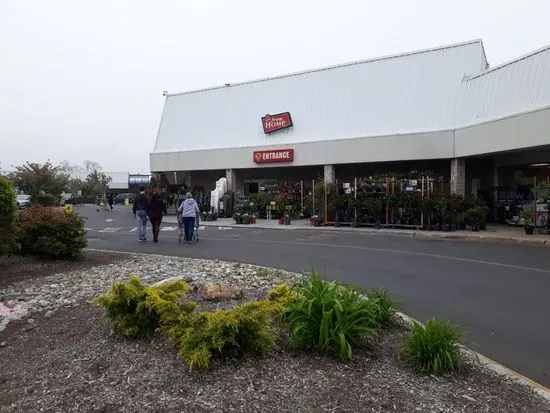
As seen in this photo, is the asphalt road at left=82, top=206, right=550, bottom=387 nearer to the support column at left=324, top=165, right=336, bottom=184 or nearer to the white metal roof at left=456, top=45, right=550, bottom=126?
the white metal roof at left=456, top=45, right=550, bottom=126

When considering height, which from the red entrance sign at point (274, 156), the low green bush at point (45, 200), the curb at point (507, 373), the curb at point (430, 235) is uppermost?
the red entrance sign at point (274, 156)

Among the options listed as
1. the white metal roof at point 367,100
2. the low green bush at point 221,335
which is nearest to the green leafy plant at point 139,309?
the low green bush at point 221,335

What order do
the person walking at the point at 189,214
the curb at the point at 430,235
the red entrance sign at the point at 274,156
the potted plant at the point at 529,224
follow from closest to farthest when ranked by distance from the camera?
the person walking at the point at 189,214
the curb at the point at 430,235
the potted plant at the point at 529,224
the red entrance sign at the point at 274,156

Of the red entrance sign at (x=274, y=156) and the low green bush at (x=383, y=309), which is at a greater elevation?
the red entrance sign at (x=274, y=156)

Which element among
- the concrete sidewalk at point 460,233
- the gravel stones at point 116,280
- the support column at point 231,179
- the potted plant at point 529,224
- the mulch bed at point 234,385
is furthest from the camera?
the support column at point 231,179

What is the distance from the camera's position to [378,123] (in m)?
25.4

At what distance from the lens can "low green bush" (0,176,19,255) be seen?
8695mm

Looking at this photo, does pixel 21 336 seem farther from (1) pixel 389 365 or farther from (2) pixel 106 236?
(2) pixel 106 236

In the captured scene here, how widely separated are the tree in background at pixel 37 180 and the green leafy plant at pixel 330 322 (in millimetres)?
51882

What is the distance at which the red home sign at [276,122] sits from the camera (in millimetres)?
28875

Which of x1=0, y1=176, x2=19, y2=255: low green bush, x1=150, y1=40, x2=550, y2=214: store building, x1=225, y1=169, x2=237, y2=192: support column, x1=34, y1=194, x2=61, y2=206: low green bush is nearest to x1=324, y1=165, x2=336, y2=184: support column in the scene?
x1=150, y1=40, x2=550, y2=214: store building

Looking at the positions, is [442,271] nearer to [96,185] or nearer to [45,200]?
[45,200]

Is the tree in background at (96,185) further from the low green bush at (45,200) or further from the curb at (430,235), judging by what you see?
the curb at (430,235)

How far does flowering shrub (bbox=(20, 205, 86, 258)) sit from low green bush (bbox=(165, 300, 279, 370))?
7152mm
